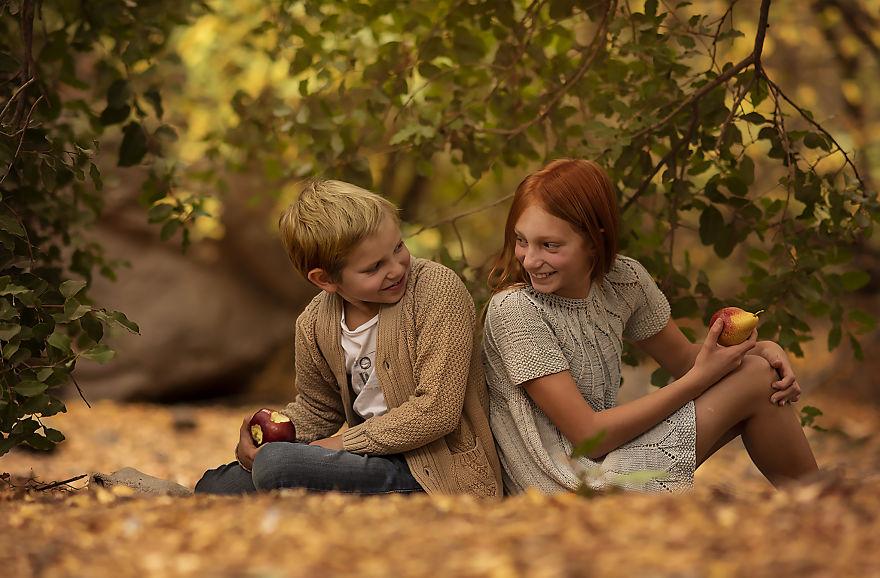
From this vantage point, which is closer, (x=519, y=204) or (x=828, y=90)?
(x=519, y=204)

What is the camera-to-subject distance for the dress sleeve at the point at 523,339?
2918 millimetres

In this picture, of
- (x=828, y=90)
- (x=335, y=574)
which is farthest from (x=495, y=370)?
(x=828, y=90)

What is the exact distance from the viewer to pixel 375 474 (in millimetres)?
2949

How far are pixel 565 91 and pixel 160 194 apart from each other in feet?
4.87

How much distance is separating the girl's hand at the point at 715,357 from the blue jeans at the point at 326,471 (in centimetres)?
81

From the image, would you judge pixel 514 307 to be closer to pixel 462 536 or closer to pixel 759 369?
pixel 759 369

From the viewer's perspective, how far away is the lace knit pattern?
2924 mm

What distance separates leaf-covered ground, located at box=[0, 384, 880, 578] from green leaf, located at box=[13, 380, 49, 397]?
385mm

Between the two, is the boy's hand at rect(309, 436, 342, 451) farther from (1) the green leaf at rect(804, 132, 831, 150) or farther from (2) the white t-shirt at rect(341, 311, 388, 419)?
(1) the green leaf at rect(804, 132, 831, 150)

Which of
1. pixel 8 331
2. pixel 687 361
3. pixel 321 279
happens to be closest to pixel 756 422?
pixel 687 361

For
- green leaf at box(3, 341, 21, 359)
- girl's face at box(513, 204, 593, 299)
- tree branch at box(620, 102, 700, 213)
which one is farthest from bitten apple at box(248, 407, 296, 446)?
tree branch at box(620, 102, 700, 213)

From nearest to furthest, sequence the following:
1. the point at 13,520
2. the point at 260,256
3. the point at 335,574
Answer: the point at 335,574, the point at 13,520, the point at 260,256

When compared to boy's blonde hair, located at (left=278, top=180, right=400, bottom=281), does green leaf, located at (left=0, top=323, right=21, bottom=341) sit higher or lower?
lower

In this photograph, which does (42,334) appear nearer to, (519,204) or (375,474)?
(375,474)
